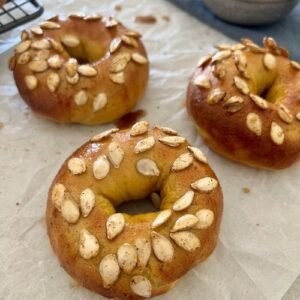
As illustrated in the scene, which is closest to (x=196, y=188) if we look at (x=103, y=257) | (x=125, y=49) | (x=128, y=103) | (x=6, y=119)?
(x=103, y=257)

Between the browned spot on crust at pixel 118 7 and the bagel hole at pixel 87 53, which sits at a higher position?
the bagel hole at pixel 87 53

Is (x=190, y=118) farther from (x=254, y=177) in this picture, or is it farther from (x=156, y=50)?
(x=156, y=50)

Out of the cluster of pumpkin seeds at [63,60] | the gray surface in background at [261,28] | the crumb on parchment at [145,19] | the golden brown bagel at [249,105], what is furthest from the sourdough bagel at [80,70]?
the gray surface in background at [261,28]

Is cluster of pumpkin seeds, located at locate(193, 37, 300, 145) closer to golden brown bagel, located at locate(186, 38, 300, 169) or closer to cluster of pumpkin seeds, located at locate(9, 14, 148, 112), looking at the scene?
golden brown bagel, located at locate(186, 38, 300, 169)

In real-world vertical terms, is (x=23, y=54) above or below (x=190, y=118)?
above

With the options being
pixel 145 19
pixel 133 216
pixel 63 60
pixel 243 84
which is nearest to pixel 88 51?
pixel 63 60

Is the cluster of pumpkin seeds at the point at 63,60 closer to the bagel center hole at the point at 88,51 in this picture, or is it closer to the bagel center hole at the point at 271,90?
the bagel center hole at the point at 88,51

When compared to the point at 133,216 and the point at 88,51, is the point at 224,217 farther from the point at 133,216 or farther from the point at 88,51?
the point at 88,51
